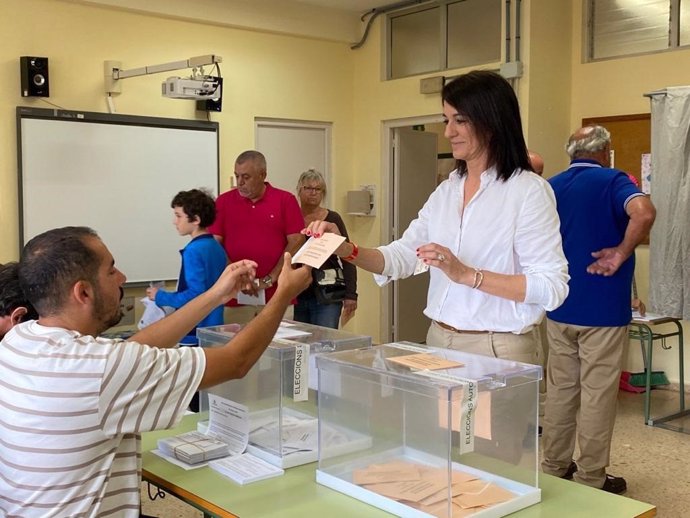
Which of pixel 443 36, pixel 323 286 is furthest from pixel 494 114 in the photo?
pixel 443 36

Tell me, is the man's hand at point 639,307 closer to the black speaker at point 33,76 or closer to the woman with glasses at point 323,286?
the woman with glasses at point 323,286

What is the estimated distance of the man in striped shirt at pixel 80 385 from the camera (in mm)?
1468

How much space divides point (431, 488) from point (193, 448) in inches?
27.1

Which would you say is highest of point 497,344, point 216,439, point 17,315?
point 17,315

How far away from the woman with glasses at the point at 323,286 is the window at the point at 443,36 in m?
2.03

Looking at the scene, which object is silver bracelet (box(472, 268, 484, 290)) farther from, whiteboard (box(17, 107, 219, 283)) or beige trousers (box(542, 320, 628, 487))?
whiteboard (box(17, 107, 219, 283))

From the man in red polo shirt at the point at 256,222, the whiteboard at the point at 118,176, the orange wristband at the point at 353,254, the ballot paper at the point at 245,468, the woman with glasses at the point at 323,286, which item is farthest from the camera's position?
the whiteboard at the point at 118,176

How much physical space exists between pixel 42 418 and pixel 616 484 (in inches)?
117

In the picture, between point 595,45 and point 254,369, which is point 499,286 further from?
point 595,45

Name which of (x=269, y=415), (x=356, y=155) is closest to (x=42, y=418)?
(x=269, y=415)

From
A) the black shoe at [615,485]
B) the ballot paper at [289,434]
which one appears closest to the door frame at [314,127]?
the black shoe at [615,485]

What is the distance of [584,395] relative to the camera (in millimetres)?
3523

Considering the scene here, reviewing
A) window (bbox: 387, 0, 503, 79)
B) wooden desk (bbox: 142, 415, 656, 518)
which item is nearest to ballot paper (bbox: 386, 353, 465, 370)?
wooden desk (bbox: 142, 415, 656, 518)

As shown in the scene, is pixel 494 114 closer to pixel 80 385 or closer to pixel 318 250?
pixel 318 250
